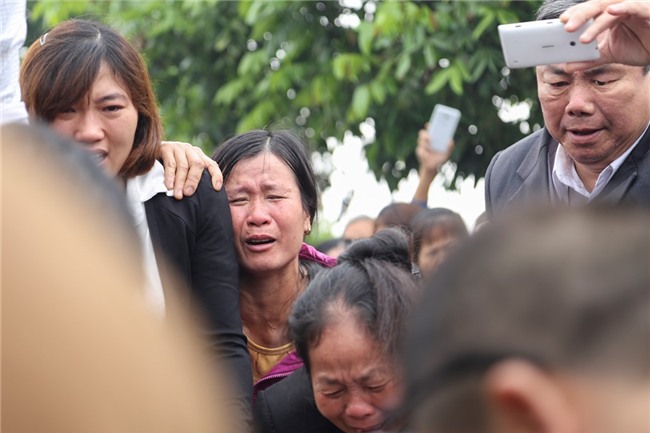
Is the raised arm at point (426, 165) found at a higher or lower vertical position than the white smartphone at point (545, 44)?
lower

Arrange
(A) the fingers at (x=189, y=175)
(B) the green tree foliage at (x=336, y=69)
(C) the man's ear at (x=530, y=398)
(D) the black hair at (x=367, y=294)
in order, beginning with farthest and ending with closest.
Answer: (B) the green tree foliage at (x=336, y=69)
(A) the fingers at (x=189, y=175)
(D) the black hair at (x=367, y=294)
(C) the man's ear at (x=530, y=398)

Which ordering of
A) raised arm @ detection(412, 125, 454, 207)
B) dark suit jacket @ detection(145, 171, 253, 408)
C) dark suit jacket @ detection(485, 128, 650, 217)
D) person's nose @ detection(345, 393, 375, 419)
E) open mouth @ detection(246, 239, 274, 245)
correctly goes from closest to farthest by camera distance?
person's nose @ detection(345, 393, 375, 419), dark suit jacket @ detection(145, 171, 253, 408), open mouth @ detection(246, 239, 274, 245), dark suit jacket @ detection(485, 128, 650, 217), raised arm @ detection(412, 125, 454, 207)

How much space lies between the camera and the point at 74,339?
89 cm

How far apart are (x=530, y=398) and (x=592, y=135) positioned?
115 inches

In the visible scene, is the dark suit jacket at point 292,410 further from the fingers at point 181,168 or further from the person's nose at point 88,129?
the person's nose at point 88,129

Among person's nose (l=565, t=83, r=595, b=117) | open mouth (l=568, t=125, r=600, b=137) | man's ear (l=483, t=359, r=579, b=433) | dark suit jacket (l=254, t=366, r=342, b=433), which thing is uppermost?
person's nose (l=565, t=83, r=595, b=117)

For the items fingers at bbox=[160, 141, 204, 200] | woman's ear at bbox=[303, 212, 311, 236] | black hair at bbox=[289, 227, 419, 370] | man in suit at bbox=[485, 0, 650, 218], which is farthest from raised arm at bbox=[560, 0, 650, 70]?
fingers at bbox=[160, 141, 204, 200]

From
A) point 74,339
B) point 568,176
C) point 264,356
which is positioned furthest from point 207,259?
point 74,339

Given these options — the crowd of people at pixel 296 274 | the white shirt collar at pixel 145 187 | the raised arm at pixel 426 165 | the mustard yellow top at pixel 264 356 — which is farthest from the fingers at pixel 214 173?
the raised arm at pixel 426 165

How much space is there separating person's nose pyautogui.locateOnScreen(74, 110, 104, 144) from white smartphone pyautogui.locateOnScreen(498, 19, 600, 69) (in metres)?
1.21

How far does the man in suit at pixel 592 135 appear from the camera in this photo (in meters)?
3.60

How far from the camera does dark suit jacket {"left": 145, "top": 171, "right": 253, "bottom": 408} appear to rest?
10.1ft

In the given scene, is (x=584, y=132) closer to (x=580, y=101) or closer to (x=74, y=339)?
(x=580, y=101)

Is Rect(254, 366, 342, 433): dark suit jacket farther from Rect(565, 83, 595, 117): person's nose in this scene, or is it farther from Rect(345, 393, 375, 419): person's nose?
Rect(565, 83, 595, 117): person's nose
